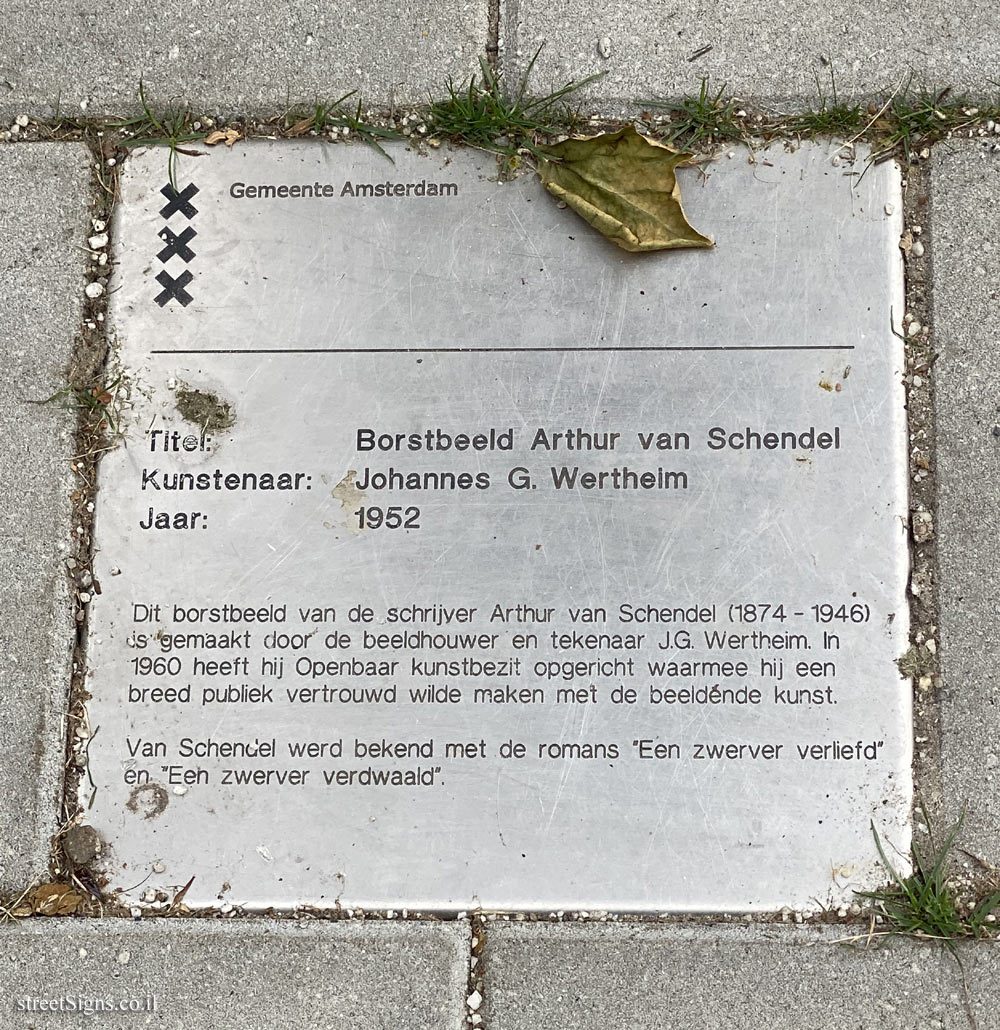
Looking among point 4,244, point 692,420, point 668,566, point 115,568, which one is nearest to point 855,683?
point 668,566

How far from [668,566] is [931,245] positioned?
0.82m

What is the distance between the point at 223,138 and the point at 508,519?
38.3 inches

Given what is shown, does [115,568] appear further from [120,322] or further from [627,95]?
[627,95]

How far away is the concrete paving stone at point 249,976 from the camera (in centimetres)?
157

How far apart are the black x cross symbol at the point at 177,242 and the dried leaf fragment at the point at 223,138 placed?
0.19 meters

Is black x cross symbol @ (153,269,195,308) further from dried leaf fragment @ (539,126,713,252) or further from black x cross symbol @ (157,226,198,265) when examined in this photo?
dried leaf fragment @ (539,126,713,252)

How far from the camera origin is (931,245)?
168 centimetres

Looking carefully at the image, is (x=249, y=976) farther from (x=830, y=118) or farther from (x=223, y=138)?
(x=830, y=118)

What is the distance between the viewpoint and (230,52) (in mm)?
1776

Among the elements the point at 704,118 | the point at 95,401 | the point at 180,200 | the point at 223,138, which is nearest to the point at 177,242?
the point at 180,200

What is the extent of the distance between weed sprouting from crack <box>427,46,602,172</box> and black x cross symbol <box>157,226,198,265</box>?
539mm

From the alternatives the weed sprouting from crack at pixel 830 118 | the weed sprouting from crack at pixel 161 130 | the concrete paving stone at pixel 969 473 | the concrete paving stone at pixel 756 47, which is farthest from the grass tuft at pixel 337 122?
the concrete paving stone at pixel 969 473

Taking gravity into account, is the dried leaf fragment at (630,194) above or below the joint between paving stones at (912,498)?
above

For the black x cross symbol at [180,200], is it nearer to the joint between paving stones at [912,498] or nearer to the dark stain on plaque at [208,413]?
the joint between paving stones at [912,498]
